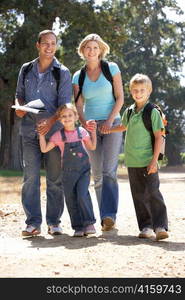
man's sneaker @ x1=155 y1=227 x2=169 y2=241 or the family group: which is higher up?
the family group

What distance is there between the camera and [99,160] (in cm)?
648

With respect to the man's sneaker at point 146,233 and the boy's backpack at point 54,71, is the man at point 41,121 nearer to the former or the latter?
the boy's backpack at point 54,71

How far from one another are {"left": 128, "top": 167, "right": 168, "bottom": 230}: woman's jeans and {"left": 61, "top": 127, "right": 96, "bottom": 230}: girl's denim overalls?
19.0 inches

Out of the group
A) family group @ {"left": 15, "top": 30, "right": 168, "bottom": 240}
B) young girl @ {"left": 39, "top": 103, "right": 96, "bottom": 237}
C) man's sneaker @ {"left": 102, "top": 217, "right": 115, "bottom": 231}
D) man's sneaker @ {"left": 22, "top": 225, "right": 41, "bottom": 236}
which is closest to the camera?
family group @ {"left": 15, "top": 30, "right": 168, "bottom": 240}

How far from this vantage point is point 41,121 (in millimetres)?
5941

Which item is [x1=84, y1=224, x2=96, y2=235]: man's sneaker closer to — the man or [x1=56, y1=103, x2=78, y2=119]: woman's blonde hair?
the man

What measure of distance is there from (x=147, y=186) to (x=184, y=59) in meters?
38.8

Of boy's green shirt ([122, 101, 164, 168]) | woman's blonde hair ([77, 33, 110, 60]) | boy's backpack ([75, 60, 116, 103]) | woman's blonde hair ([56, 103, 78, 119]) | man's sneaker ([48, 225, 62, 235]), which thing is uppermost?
woman's blonde hair ([77, 33, 110, 60])

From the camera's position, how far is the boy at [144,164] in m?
5.73

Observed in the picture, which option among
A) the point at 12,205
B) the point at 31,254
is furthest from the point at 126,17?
the point at 31,254

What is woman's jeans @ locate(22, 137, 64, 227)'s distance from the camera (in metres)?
6.09

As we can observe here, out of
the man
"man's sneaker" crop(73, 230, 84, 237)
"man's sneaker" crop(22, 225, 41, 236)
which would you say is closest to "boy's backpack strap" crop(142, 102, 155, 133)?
the man

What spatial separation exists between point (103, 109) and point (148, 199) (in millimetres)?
1116

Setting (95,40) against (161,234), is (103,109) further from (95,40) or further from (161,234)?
(161,234)
